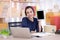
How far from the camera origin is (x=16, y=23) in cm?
245

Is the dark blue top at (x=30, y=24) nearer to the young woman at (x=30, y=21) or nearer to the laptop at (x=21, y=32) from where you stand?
the young woman at (x=30, y=21)

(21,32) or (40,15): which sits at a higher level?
(40,15)

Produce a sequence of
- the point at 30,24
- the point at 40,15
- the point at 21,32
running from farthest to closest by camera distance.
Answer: the point at 40,15 → the point at 30,24 → the point at 21,32

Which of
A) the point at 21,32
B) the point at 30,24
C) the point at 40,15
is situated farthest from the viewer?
the point at 40,15

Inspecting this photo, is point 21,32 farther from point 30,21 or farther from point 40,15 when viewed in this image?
point 40,15

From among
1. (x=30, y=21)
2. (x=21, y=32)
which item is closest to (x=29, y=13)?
(x=30, y=21)

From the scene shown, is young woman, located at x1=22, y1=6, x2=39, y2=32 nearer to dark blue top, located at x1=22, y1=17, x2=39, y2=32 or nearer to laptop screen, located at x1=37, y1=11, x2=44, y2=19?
dark blue top, located at x1=22, y1=17, x2=39, y2=32

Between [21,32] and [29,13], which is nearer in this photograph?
[21,32]

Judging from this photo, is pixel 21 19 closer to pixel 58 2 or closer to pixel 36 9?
pixel 36 9

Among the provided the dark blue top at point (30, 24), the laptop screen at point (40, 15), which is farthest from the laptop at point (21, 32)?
the laptop screen at point (40, 15)

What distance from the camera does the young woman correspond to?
2297mm

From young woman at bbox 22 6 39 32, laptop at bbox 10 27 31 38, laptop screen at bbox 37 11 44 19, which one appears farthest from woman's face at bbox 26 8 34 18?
laptop at bbox 10 27 31 38

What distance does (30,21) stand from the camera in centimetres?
230

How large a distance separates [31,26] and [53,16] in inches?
16.3
